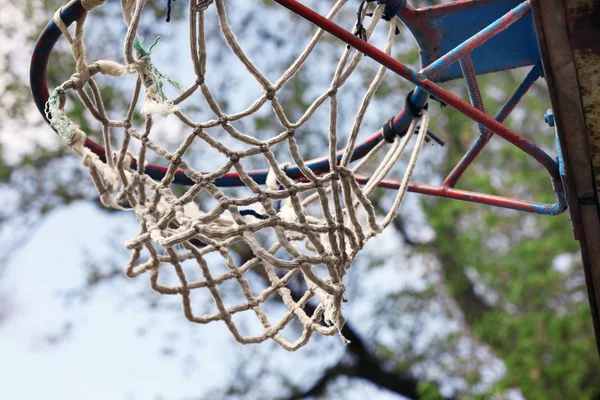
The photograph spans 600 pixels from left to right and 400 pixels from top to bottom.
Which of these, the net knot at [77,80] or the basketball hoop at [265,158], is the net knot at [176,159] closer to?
the basketball hoop at [265,158]

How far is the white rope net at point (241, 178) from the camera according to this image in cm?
152

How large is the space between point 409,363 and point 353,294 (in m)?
0.65

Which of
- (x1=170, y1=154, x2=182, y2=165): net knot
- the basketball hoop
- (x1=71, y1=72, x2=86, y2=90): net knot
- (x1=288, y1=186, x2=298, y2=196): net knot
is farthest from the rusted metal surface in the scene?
(x1=71, y1=72, x2=86, y2=90): net knot

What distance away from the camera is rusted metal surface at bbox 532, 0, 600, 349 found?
119 centimetres

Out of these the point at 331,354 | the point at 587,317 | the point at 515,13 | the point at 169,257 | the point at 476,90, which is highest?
the point at 515,13

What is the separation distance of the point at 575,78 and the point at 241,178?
0.72 metres

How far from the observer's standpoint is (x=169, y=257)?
6.14ft

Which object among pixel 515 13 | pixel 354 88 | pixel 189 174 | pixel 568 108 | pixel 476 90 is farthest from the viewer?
pixel 354 88

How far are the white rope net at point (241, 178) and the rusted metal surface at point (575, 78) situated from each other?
439 millimetres

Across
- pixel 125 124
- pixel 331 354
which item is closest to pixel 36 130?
pixel 331 354

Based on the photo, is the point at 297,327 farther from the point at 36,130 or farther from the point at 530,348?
the point at 36,130

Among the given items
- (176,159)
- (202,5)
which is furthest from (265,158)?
→ (202,5)

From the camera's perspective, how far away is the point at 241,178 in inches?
64.0

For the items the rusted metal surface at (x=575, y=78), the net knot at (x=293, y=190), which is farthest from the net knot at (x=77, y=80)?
the rusted metal surface at (x=575, y=78)
